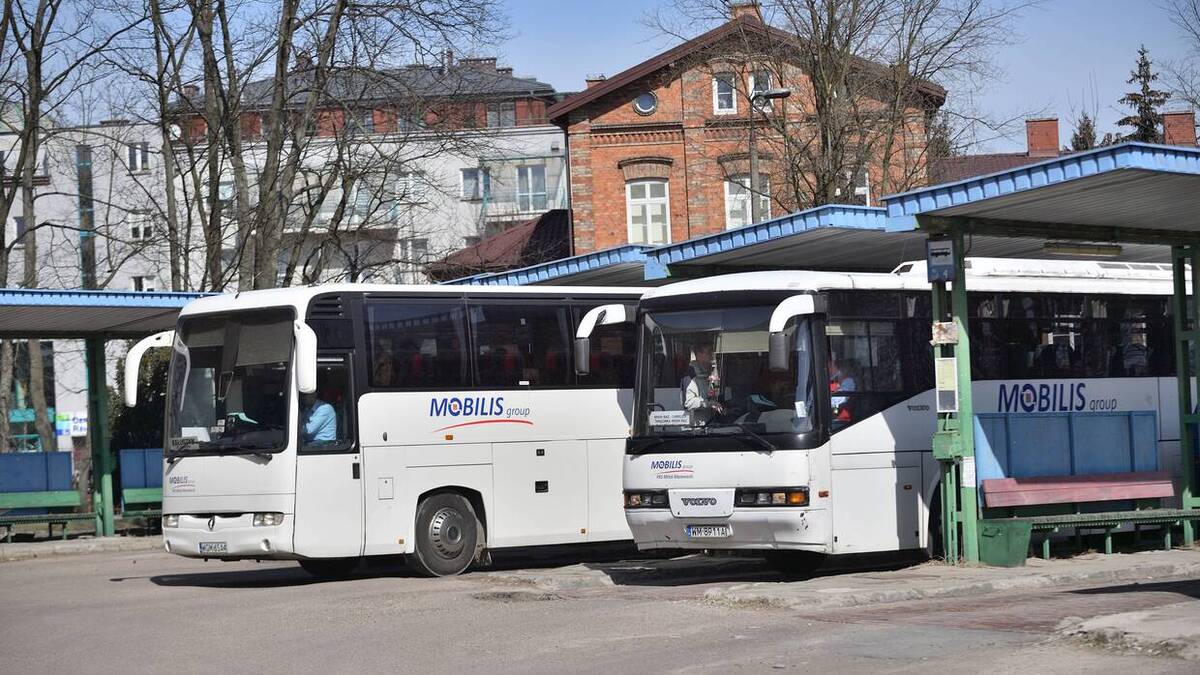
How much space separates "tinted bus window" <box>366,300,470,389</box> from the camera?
17.8 m

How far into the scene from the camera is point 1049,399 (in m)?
18.5

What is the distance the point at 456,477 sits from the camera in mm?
18297

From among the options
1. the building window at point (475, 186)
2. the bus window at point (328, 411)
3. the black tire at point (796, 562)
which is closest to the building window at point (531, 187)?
the building window at point (475, 186)

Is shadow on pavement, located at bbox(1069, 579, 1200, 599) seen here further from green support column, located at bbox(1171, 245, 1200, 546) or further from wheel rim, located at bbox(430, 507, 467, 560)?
wheel rim, located at bbox(430, 507, 467, 560)

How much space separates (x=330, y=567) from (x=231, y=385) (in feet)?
10.00

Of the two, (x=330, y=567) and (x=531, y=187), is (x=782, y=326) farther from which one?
(x=531, y=187)

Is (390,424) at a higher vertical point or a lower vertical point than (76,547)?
higher

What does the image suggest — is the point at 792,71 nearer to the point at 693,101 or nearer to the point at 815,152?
the point at 815,152

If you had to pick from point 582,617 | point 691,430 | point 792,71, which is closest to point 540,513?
point 691,430

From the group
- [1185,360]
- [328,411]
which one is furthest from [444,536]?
[1185,360]

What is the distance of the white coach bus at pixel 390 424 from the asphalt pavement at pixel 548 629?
2.49 ft

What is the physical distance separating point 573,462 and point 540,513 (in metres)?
0.72

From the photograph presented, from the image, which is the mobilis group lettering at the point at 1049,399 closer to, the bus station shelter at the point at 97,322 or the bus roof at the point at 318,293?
the bus roof at the point at 318,293

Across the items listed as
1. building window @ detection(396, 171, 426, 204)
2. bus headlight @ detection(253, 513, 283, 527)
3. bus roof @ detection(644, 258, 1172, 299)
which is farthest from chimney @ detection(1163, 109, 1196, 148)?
bus headlight @ detection(253, 513, 283, 527)
